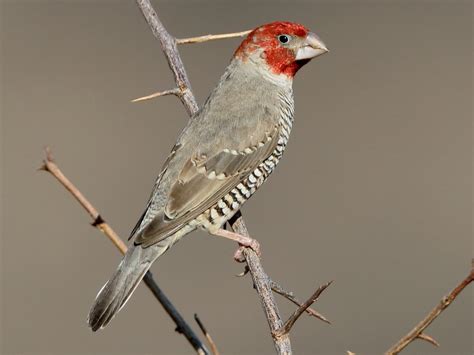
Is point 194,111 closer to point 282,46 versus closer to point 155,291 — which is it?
point 282,46

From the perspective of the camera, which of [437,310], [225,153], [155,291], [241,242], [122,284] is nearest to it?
[437,310]

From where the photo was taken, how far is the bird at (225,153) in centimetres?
455

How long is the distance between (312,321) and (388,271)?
1291mm

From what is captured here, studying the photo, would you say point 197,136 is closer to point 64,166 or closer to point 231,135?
point 231,135

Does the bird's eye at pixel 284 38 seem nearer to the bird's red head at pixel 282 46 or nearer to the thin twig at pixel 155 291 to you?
the bird's red head at pixel 282 46

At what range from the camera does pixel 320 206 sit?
34.0ft

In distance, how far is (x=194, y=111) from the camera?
5090mm

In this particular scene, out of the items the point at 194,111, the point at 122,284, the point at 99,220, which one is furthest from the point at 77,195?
the point at 194,111

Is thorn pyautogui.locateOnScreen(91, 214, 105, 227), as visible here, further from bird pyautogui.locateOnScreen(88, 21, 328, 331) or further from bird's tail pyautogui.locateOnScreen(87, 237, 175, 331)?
bird pyautogui.locateOnScreen(88, 21, 328, 331)

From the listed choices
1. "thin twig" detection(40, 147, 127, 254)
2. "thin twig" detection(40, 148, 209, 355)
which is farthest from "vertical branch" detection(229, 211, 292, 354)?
"thin twig" detection(40, 147, 127, 254)

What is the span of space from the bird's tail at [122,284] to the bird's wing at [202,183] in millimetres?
75

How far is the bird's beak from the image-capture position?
5.18 metres

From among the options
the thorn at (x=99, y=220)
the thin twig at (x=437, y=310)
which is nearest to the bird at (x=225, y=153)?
the thorn at (x=99, y=220)

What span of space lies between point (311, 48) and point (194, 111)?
0.87m
